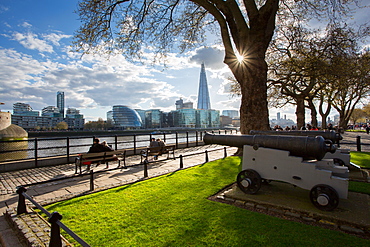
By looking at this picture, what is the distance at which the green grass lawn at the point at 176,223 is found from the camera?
2.88 meters

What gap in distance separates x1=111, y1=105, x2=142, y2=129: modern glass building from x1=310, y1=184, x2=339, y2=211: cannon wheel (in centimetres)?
11638

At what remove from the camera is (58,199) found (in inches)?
181

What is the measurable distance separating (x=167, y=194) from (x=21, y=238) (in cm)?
265

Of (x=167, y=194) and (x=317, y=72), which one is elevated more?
(x=317, y=72)

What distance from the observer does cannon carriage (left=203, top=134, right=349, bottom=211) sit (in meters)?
3.71

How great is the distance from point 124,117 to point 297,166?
119 m

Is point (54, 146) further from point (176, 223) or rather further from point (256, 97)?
point (256, 97)

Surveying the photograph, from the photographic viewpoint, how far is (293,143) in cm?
409

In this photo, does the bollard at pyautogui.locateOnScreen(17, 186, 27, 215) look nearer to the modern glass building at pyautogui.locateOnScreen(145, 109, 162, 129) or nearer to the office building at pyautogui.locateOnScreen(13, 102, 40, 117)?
the modern glass building at pyautogui.locateOnScreen(145, 109, 162, 129)

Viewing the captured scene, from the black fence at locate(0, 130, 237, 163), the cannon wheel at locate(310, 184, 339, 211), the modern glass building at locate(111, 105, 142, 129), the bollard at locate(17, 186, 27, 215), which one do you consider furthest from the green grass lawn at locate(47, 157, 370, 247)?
the modern glass building at locate(111, 105, 142, 129)

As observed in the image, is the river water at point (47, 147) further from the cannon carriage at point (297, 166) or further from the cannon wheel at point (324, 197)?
the cannon wheel at point (324, 197)

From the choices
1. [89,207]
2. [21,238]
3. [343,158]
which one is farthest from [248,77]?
[21,238]

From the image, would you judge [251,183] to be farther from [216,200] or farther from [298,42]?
[298,42]

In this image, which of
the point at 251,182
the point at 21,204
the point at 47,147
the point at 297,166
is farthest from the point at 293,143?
the point at 47,147
